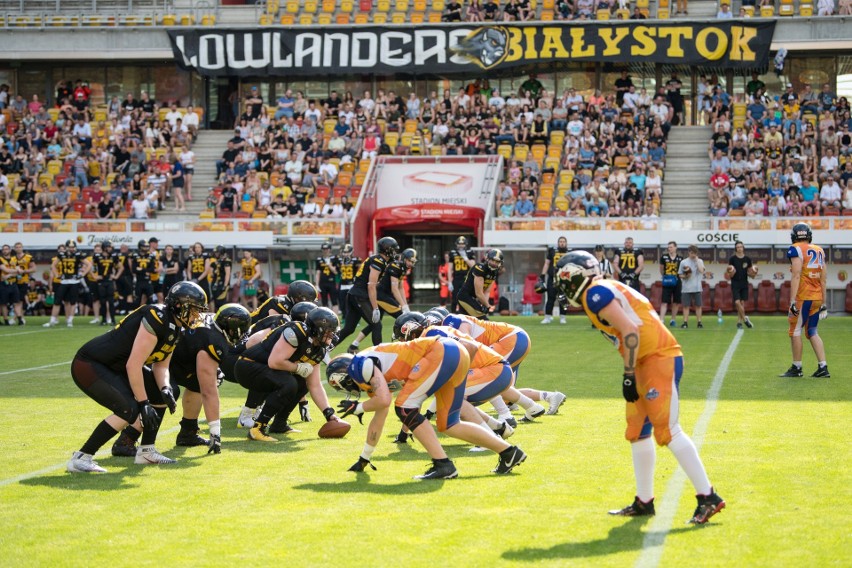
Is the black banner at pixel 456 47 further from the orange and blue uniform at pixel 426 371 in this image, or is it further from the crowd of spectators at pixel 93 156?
the orange and blue uniform at pixel 426 371

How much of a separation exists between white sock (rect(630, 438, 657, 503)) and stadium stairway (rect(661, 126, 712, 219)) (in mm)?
23096

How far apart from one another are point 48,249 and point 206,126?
9.69 meters

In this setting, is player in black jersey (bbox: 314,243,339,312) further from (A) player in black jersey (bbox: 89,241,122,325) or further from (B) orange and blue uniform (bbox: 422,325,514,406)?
(B) orange and blue uniform (bbox: 422,325,514,406)

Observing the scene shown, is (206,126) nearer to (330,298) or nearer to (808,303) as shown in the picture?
(330,298)

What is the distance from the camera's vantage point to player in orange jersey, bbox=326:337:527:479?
783 centimetres

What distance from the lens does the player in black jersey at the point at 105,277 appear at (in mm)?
24656

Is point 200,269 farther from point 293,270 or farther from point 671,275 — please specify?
point 671,275

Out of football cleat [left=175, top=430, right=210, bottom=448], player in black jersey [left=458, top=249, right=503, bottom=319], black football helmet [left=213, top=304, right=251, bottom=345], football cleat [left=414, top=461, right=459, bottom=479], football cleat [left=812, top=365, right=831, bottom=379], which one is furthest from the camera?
player in black jersey [left=458, top=249, right=503, bottom=319]

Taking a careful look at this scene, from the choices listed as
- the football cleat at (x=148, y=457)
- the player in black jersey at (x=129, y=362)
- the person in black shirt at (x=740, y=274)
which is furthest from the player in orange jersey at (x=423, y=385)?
the person in black shirt at (x=740, y=274)

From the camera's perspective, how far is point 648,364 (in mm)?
6652

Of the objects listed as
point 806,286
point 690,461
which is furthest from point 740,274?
point 690,461

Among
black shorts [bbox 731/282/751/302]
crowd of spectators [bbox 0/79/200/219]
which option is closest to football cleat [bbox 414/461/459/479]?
black shorts [bbox 731/282/751/302]

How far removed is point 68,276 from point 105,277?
0.85 metres

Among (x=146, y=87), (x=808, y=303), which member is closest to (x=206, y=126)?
(x=146, y=87)
